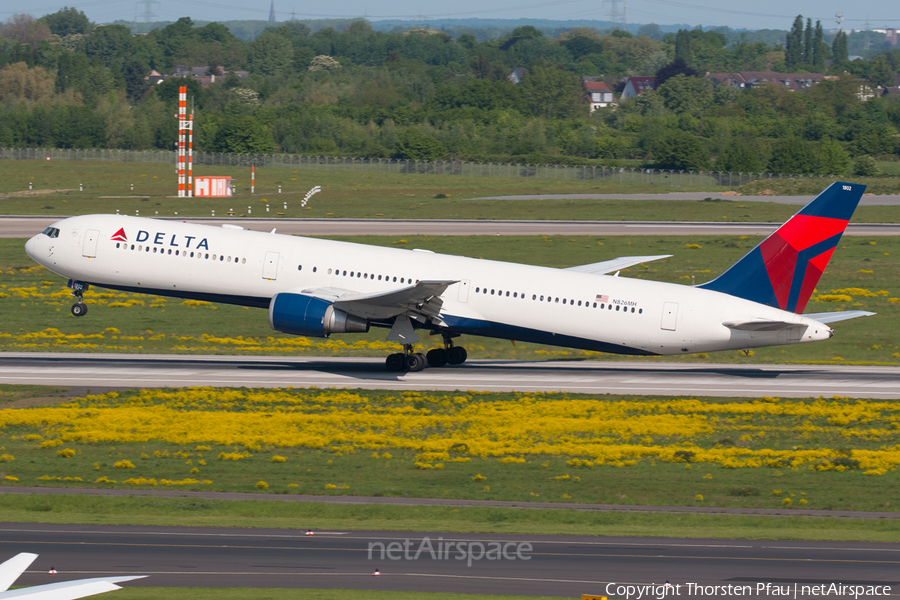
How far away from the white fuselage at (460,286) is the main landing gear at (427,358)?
1815mm

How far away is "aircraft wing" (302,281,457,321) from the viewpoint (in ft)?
136

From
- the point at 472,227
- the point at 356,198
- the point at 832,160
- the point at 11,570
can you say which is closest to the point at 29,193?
the point at 356,198

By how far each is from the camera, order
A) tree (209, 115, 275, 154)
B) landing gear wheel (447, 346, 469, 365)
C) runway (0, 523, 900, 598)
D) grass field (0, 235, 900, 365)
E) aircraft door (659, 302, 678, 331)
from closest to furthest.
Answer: runway (0, 523, 900, 598)
aircraft door (659, 302, 678, 331)
landing gear wheel (447, 346, 469, 365)
grass field (0, 235, 900, 365)
tree (209, 115, 275, 154)

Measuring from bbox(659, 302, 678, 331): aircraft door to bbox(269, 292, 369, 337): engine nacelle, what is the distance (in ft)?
42.9

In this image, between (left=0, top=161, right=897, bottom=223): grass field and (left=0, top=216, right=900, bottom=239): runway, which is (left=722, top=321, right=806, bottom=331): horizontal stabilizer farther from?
(left=0, top=161, right=897, bottom=223): grass field

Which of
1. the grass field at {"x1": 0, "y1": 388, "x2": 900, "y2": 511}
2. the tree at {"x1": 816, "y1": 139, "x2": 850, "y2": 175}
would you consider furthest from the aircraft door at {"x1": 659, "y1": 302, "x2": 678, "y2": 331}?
the tree at {"x1": 816, "y1": 139, "x2": 850, "y2": 175}

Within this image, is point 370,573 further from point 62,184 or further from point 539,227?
point 62,184

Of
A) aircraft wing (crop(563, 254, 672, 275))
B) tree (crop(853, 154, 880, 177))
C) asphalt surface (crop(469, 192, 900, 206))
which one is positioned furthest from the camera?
tree (crop(853, 154, 880, 177))

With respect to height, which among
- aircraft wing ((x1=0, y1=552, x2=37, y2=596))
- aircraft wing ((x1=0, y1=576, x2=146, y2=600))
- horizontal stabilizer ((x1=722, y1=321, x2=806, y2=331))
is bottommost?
horizontal stabilizer ((x1=722, y1=321, x2=806, y2=331))

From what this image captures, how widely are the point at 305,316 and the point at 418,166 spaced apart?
422 feet

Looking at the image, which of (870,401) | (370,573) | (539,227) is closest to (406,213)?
(539,227)

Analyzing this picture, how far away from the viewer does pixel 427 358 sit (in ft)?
Result: 153

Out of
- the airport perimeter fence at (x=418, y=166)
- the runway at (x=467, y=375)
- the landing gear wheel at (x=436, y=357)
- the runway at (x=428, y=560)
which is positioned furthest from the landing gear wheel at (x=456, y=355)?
the airport perimeter fence at (x=418, y=166)
